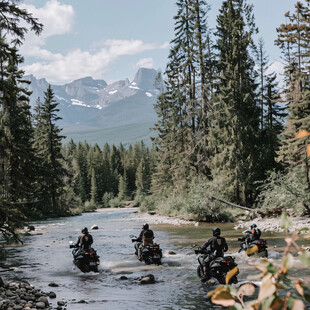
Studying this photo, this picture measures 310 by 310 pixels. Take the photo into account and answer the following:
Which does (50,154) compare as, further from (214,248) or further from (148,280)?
(214,248)

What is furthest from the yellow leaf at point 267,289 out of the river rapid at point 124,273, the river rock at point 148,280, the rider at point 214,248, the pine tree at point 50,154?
the pine tree at point 50,154

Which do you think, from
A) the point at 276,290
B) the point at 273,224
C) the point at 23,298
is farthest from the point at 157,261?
the point at 276,290

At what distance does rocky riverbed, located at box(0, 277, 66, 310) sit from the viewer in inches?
366

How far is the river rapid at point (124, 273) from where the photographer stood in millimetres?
10391

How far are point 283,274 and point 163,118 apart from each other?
205 ft

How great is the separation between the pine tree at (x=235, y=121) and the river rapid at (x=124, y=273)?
33.3 feet

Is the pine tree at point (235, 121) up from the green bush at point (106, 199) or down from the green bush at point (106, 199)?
up

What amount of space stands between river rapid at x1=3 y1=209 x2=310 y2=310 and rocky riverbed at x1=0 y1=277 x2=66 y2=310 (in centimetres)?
47

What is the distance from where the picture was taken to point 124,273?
14523mm

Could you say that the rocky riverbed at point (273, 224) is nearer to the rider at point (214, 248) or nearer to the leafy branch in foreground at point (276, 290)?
the rider at point (214, 248)

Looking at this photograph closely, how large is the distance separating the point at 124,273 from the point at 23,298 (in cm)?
492

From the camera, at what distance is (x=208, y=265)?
1159cm

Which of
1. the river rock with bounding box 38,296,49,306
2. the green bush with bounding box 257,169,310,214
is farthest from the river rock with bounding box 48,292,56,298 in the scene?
the green bush with bounding box 257,169,310,214

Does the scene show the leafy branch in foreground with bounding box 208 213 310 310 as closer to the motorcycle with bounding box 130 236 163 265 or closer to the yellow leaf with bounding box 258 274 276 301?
the yellow leaf with bounding box 258 274 276 301
